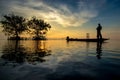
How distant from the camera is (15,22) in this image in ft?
279

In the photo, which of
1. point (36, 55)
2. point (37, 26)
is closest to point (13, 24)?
point (37, 26)

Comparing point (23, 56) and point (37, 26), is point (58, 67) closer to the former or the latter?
point (23, 56)

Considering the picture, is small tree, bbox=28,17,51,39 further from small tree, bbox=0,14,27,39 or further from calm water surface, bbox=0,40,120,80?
calm water surface, bbox=0,40,120,80

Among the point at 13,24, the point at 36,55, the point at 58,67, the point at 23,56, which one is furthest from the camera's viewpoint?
the point at 13,24

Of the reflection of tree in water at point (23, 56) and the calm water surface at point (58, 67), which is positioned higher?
the reflection of tree in water at point (23, 56)

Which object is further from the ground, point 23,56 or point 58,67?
point 23,56

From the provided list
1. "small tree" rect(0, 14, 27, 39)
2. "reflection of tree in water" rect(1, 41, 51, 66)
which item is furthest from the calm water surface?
"small tree" rect(0, 14, 27, 39)

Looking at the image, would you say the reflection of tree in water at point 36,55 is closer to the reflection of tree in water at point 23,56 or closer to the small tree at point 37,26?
the reflection of tree in water at point 23,56

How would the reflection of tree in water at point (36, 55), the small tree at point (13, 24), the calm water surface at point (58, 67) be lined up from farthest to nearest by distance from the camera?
the small tree at point (13, 24) < the reflection of tree in water at point (36, 55) < the calm water surface at point (58, 67)

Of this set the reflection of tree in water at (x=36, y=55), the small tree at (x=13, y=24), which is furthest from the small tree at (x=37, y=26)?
the reflection of tree in water at (x=36, y=55)

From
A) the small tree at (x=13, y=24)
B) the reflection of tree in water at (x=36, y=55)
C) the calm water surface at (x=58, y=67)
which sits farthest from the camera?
the small tree at (x=13, y=24)

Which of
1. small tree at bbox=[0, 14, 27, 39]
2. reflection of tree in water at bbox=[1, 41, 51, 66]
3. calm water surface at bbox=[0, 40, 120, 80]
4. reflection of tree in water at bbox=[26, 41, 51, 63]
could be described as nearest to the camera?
calm water surface at bbox=[0, 40, 120, 80]

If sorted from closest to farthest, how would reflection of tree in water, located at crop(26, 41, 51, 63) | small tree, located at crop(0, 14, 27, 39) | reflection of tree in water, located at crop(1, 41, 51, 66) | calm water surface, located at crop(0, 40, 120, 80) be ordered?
calm water surface, located at crop(0, 40, 120, 80)
reflection of tree in water, located at crop(1, 41, 51, 66)
reflection of tree in water, located at crop(26, 41, 51, 63)
small tree, located at crop(0, 14, 27, 39)

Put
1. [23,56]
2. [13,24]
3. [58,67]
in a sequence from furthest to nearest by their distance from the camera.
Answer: [13,24] → [23,56] → [58,67]
